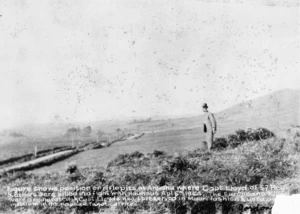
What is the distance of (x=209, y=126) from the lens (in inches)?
282

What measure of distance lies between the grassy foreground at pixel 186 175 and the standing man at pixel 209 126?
11 cm

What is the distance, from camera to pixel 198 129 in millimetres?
7141

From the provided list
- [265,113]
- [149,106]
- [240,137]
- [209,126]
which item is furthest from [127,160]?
[265,113]

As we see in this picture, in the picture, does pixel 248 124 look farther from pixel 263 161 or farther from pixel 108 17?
pixel 108 17

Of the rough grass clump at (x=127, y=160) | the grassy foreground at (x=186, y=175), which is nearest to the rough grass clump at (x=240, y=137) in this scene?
the grassy foreground at (x=186, y=175)

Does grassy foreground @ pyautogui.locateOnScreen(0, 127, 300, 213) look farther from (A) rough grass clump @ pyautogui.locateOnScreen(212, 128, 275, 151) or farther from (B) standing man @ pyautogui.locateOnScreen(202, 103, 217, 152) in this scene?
(B) standing man @ pyautogui.locateOnScreen(202, 103, 217, 152)

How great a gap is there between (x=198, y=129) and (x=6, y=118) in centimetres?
260

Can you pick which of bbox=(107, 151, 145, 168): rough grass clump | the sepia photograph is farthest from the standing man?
bbox=(107, 151, 145, 168): rough grass clump

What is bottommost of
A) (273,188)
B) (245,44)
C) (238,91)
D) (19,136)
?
(273,188)

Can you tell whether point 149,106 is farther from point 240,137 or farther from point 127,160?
point 240,137

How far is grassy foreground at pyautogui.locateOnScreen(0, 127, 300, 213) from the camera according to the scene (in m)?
6.89

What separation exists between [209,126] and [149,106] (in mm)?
873

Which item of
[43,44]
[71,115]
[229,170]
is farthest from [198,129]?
[43,44]

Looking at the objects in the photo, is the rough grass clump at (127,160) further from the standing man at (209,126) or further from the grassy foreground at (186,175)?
the standing man at (209,126)
